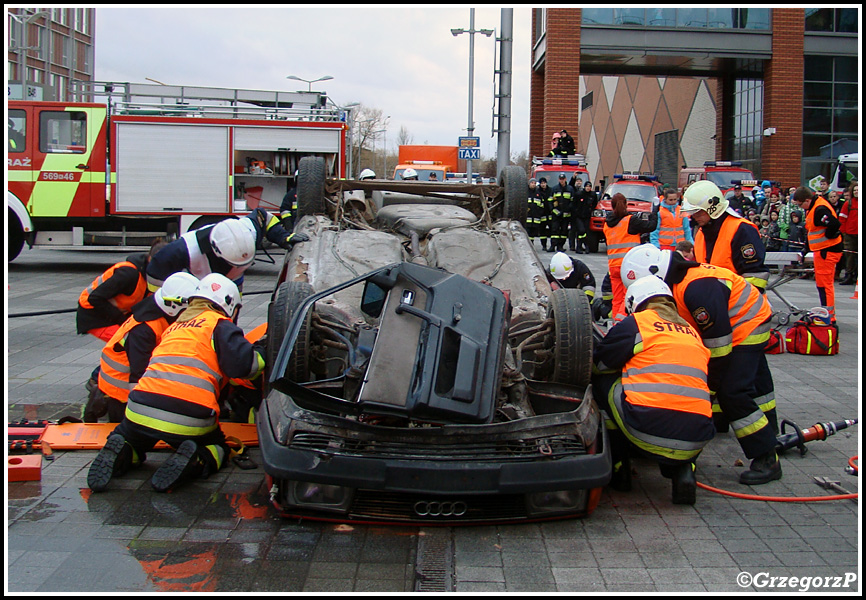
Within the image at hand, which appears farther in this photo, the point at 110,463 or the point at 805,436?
the point at 805,436

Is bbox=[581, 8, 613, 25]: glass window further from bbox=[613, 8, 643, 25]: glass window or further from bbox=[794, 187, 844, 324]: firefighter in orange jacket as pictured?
bbox=[794, 187, 844, 324]: firefighter in orange jacket

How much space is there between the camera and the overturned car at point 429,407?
3531mm

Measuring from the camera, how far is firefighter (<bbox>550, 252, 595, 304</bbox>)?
24.8ft

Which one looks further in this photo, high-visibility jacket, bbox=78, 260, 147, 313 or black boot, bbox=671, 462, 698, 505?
high-visibility jacket, bbox=78, 260, 147, 313

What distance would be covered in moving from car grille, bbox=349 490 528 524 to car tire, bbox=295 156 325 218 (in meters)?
3.76

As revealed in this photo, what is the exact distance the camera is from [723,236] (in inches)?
238

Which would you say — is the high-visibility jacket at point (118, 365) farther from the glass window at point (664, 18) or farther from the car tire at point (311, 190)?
the glass window at point (664, 18)

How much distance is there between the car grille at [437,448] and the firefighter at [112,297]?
8.83ft

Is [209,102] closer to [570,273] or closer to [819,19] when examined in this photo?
[570,273]

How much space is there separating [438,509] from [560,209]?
14.6 m

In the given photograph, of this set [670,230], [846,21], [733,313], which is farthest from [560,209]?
[733,313]

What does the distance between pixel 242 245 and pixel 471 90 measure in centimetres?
1814

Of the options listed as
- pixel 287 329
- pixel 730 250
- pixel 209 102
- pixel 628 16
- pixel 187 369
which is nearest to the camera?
pixel 187 369

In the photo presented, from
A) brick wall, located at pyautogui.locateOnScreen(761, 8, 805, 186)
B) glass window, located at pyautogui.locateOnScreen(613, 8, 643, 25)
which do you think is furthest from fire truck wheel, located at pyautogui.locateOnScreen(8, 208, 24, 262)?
brick wall, located at pyautogui.locateOnScreen(761, 8, 805, 186)
